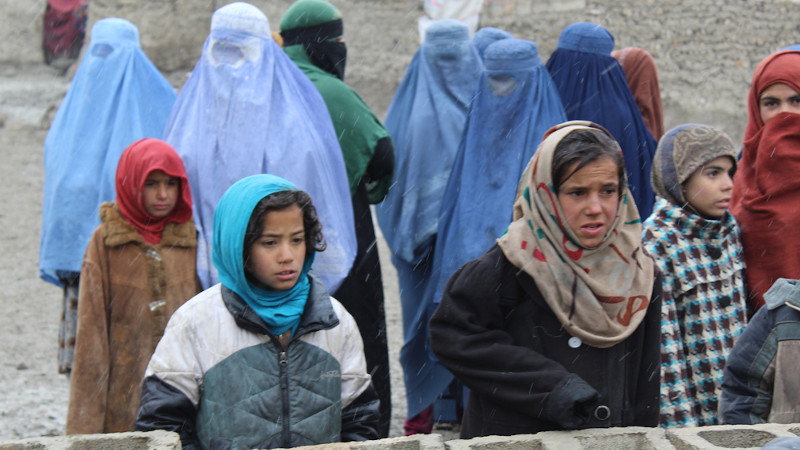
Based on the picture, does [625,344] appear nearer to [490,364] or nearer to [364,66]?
[490,364]

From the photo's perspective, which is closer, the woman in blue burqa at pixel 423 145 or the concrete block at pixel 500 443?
the concrete block at pixel 500 443

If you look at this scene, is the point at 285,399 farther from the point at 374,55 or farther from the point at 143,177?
the point at 374,55

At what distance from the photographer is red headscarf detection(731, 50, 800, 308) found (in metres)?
3.46

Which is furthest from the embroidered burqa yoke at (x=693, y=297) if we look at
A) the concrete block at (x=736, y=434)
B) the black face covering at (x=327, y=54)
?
the black face covering at (x=327, y=54)

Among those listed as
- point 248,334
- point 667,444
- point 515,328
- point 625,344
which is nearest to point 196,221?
point 248,334

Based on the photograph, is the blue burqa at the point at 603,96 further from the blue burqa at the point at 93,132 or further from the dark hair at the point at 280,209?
the dark hair at the point at 280,209

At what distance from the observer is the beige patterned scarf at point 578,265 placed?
2500mm

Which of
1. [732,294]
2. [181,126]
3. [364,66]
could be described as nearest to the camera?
[732,294]

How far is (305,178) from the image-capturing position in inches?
153

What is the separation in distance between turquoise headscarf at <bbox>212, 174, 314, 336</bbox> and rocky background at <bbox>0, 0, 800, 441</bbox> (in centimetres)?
362

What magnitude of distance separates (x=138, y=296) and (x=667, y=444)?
2077 millimetres

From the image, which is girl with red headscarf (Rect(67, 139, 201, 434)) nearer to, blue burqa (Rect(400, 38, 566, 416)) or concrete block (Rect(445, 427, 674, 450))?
blue burqa (Rect(400, 38, 566, 416))

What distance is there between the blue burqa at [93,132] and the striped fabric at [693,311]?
248cm

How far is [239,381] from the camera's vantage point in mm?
2459
